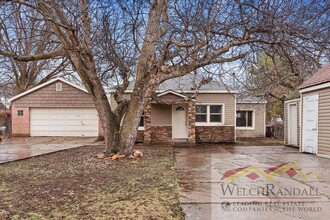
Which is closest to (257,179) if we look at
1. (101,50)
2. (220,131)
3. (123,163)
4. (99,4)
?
(123,163)

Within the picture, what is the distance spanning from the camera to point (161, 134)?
14367mm

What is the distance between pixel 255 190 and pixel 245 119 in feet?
48.6

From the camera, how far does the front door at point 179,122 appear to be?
15.5 m

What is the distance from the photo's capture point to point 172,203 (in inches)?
166

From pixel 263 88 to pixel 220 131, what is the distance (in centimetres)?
329

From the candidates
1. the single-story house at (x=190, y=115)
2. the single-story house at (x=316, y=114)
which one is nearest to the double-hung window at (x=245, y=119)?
the single-story house at (x=190, y=115)

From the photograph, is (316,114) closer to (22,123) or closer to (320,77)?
(320,77)

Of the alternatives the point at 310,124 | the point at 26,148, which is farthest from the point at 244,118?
the point at 26,148

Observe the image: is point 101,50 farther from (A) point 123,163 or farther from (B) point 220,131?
(B) point 220,131

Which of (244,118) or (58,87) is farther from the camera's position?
(244,118)

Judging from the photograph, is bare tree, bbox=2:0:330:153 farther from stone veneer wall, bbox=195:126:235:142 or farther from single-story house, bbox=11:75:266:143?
stone veneer wall, bbox=195:126:235:142

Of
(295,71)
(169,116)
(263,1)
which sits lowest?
(169,116)

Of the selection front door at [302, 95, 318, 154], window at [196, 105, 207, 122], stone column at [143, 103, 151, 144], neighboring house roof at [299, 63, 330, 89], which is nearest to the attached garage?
stone column at [143, 103, 151, 144]

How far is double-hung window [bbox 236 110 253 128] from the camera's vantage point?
19.1 metres
